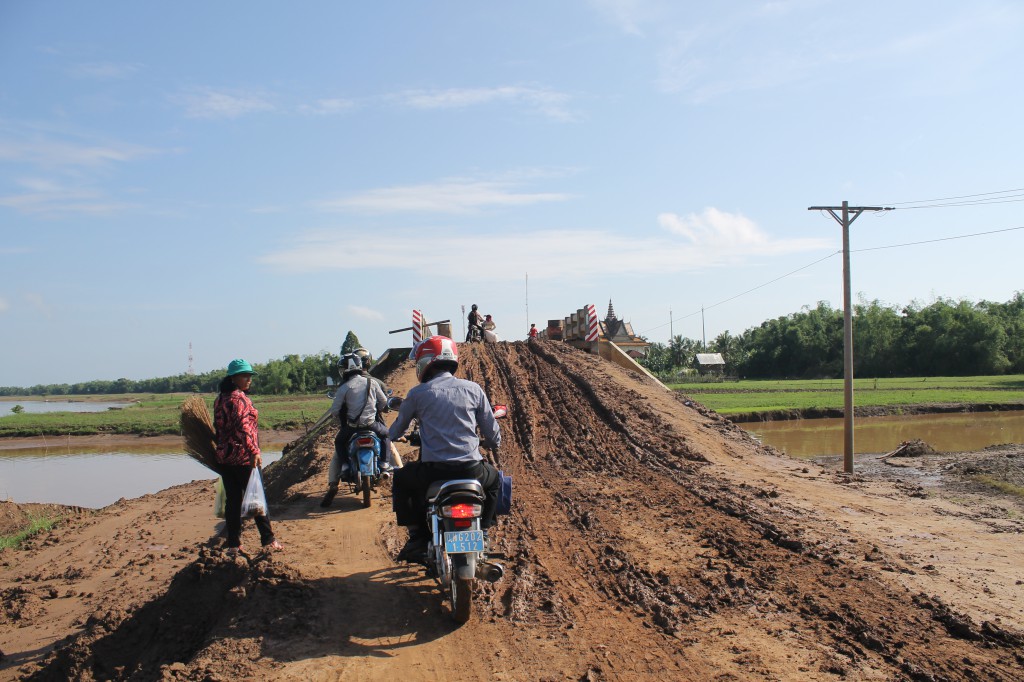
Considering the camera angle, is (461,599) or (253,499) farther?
(253,499)

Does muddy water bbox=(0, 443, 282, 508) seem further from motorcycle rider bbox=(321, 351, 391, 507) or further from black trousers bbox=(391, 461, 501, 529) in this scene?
black trousers bbox=(391, 461, 501, 529)

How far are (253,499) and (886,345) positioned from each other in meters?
75.1

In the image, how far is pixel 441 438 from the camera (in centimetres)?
517

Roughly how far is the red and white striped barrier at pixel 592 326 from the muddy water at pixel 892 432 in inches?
214

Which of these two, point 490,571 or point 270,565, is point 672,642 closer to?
point 490,571

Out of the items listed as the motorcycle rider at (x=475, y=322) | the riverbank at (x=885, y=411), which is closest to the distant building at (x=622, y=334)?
the riverbank at (x=885, y=411)

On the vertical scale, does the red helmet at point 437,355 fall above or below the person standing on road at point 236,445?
above

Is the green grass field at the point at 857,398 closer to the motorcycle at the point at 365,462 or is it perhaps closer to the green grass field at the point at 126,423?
the green grass field at the point at 126,423

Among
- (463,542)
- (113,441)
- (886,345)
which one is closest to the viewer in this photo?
(463,542)

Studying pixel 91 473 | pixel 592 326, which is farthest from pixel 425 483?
pixel 91 473

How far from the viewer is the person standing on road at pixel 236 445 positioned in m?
6.54

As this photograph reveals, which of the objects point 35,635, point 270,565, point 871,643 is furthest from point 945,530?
point 35,635

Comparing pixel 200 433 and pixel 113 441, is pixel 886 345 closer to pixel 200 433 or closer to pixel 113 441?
pixel 113 441

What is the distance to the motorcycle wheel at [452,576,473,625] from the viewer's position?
193 inches
